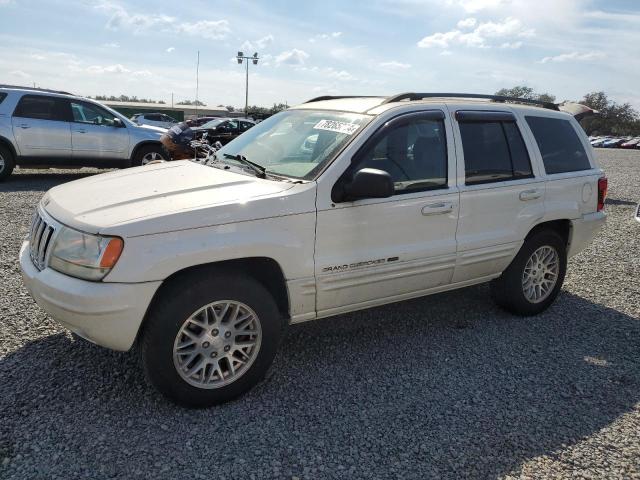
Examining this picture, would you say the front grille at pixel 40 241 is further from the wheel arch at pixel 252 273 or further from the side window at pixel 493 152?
the side window at pixel 493 152

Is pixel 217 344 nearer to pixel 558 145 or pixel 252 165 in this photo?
pixel 252 165

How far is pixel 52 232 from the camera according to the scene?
300 centimetres

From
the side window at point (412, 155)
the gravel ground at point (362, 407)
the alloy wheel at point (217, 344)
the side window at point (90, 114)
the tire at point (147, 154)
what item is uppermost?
the side window at point (90, 114)

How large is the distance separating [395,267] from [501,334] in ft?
4.49

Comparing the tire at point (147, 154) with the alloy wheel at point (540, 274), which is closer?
the alloy wheel at point (540, 274)

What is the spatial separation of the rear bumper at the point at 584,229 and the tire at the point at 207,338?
3110 millimetres

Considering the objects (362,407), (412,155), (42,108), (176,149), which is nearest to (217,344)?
(362,407)

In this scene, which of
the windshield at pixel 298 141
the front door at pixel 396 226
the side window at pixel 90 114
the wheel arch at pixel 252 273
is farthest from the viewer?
the side window at pixel 90 114

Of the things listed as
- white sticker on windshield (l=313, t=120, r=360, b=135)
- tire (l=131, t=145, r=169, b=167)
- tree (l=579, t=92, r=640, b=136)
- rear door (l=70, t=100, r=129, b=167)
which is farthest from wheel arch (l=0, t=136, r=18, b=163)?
tree (l=579, t=92, r=640, b=136)

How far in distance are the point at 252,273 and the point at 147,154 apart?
9.37m

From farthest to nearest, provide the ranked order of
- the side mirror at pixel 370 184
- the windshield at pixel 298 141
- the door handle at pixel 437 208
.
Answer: the door handle at pixel 437 208, the windshield at pixel 298 141, the side mirror at pixel 370 184

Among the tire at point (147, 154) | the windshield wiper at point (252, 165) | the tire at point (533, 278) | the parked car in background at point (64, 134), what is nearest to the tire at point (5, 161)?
the parked car in background at point (64, 134)

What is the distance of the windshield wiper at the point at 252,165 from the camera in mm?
3574

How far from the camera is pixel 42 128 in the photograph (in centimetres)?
1045
